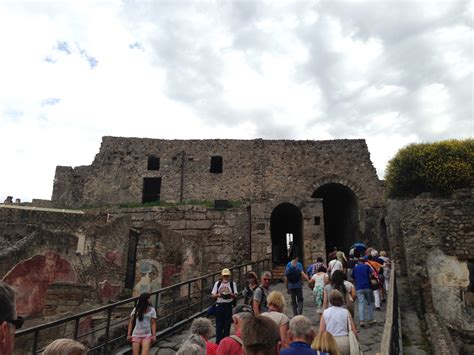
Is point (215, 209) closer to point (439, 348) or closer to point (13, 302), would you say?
point (439, 348)

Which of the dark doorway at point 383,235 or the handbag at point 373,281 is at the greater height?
the dark doorway at point 383,235

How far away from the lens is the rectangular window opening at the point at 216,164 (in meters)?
22.8

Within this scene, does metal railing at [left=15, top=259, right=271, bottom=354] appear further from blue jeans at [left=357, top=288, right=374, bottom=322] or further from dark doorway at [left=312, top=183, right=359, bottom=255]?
dark doorway at [left=312, top=183, right=359, bottom=255]

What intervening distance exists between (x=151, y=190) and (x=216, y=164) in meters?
4.31

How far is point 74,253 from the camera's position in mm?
11711

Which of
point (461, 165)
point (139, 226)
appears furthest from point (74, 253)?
point (461, 165)

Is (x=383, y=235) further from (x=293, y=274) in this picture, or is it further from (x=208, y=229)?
(x=293, y=274)

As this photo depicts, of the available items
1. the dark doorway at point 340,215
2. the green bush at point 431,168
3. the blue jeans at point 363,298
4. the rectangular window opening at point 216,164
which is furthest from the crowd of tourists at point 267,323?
the rectangular window opening at point 216,164

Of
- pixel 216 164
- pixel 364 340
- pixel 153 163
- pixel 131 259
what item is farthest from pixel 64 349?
pixel 153 163

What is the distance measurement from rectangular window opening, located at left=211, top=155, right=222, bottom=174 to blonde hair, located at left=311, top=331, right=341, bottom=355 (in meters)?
19.2

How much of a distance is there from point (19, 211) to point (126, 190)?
5.94 meters

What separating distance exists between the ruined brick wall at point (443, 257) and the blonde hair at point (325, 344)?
711 cm

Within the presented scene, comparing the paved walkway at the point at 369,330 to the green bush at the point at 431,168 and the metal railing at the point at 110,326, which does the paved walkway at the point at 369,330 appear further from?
the green bush at the point at 431,168

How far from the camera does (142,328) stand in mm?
5742
